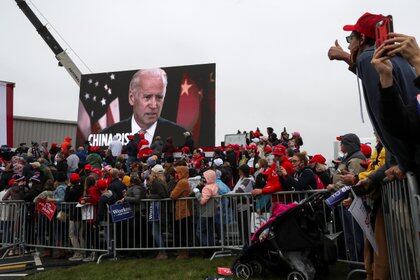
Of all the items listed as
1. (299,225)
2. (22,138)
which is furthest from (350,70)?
(22,138)

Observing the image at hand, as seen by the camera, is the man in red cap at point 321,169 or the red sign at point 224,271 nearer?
the red sign at point 224,271

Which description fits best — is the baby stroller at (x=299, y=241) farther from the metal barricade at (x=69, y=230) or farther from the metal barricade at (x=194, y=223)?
the metal barricade at (x=69, y=230)

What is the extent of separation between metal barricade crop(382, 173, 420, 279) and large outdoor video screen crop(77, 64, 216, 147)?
1883 cm

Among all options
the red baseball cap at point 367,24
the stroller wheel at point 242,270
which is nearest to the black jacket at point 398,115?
the red baseball cap at point 367,24

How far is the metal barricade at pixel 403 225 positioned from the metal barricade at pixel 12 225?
30.7 feet

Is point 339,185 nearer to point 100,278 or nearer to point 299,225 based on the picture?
point 299,225

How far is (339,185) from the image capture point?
5.03m

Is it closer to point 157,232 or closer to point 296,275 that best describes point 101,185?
point 157,232

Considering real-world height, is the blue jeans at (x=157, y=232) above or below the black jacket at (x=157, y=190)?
below

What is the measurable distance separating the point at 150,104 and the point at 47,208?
46.6 ft

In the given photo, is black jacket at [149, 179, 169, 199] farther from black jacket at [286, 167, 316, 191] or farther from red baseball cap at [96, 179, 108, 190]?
black jacket at [286, 167, 316, 191]

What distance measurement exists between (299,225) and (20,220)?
7.59m

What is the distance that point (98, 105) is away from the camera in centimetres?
2553

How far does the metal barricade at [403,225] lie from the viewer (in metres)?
2.54
